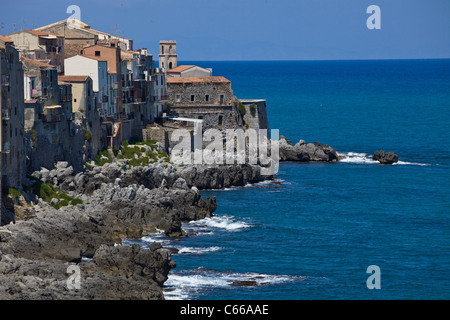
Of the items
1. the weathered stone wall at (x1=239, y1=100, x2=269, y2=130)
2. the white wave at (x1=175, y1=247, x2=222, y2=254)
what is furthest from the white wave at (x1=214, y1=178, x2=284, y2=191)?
the white wave at (x1=175, y1=247, x2=222, y2=254)

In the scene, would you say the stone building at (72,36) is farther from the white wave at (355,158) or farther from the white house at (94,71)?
the white wave at (355,158)

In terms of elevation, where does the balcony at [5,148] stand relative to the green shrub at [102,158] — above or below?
above

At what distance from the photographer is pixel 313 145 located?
110 metres

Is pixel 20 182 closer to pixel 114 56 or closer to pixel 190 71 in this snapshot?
pixel 114 56

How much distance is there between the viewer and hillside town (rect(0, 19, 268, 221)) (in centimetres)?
6862

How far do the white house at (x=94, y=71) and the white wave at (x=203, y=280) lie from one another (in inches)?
1218

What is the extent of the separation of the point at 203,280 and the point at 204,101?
47.0m

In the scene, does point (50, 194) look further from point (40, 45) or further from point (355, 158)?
point (355, 158)

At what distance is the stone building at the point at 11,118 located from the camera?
213 ft

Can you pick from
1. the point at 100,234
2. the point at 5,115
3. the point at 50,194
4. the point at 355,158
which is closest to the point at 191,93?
the point at 355,158

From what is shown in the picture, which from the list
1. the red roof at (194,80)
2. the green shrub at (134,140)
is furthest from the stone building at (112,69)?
the red roof at (194,80)

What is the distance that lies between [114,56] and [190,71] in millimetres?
18048
